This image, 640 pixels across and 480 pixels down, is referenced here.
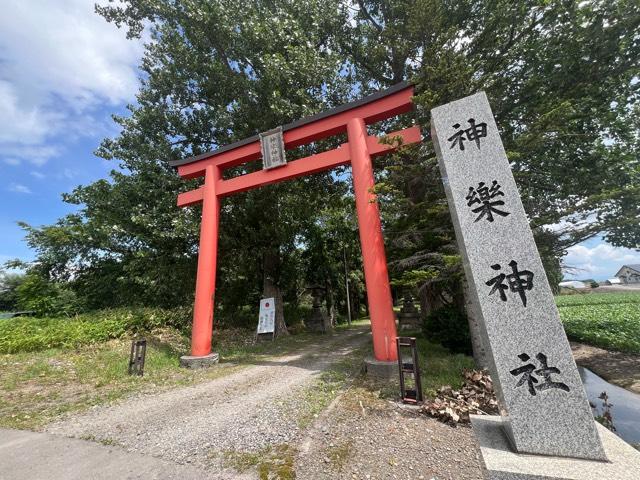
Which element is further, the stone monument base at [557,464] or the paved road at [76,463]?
the paved road at [76,463]

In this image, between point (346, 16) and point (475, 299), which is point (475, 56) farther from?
point (475, 299)

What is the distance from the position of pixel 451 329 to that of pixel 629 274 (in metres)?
62.2

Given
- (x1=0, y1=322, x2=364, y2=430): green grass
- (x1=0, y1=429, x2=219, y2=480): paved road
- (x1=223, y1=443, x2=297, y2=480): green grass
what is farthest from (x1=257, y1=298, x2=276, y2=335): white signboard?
(x1=223, y1=443, x2=297, y2=480): green grass

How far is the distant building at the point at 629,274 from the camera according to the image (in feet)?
148

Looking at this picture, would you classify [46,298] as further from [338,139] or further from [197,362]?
[338,139]

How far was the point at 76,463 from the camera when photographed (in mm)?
2967

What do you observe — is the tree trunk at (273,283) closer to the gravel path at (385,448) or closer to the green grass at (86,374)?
the green grass at (86,374)

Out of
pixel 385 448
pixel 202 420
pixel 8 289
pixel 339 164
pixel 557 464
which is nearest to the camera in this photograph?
pixel 557 464

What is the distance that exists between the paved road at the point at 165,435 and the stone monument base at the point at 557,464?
81.2 inches

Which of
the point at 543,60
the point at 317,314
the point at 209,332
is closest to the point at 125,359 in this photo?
the point at 209,332

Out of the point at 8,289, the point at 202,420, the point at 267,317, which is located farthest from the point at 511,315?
the point at 8,289

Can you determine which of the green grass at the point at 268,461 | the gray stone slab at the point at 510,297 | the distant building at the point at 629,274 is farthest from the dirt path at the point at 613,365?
the distant building at the point at 629,274

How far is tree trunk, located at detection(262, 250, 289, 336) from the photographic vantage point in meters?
12.7

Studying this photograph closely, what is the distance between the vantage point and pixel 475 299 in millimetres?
3117
